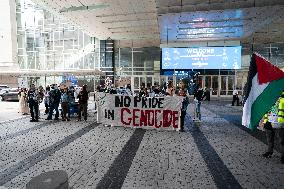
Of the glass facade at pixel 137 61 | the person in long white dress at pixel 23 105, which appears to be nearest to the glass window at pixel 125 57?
the glass facade at pixel 137 61

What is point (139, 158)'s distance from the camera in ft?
22.0

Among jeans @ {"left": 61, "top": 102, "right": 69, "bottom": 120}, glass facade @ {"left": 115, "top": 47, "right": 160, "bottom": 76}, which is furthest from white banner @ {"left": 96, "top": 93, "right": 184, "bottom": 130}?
glass facade @ {"left": 115, "top": 47, "right": 160, "bottom": 76}

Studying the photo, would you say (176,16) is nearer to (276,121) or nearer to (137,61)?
(276,121)

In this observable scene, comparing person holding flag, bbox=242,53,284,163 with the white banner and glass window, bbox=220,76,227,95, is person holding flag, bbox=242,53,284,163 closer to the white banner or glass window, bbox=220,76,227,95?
the white banner

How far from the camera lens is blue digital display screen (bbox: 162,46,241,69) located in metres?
26.6

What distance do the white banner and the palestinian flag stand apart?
14.3 feet

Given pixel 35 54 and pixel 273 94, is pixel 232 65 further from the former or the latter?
pixel 35 54

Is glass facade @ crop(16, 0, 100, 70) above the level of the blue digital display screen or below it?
above

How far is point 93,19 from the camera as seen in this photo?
66.5 feet

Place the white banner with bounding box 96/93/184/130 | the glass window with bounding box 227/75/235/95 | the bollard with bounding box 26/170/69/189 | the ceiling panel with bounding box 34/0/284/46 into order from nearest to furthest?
the bollard with bounding box 26/170/69/189
the white banner with bounding box 96/93/184/130
the ceiling panel with bounding box 34/0/284/46
the glass window with bounding box 227/75/235/95

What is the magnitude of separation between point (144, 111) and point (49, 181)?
25.9 ft

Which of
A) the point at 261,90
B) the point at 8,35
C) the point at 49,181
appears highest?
the point at 8,35

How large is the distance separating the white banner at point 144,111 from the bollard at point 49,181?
25.0 feet

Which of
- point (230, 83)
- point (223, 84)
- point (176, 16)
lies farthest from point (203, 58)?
point (176, 16)
